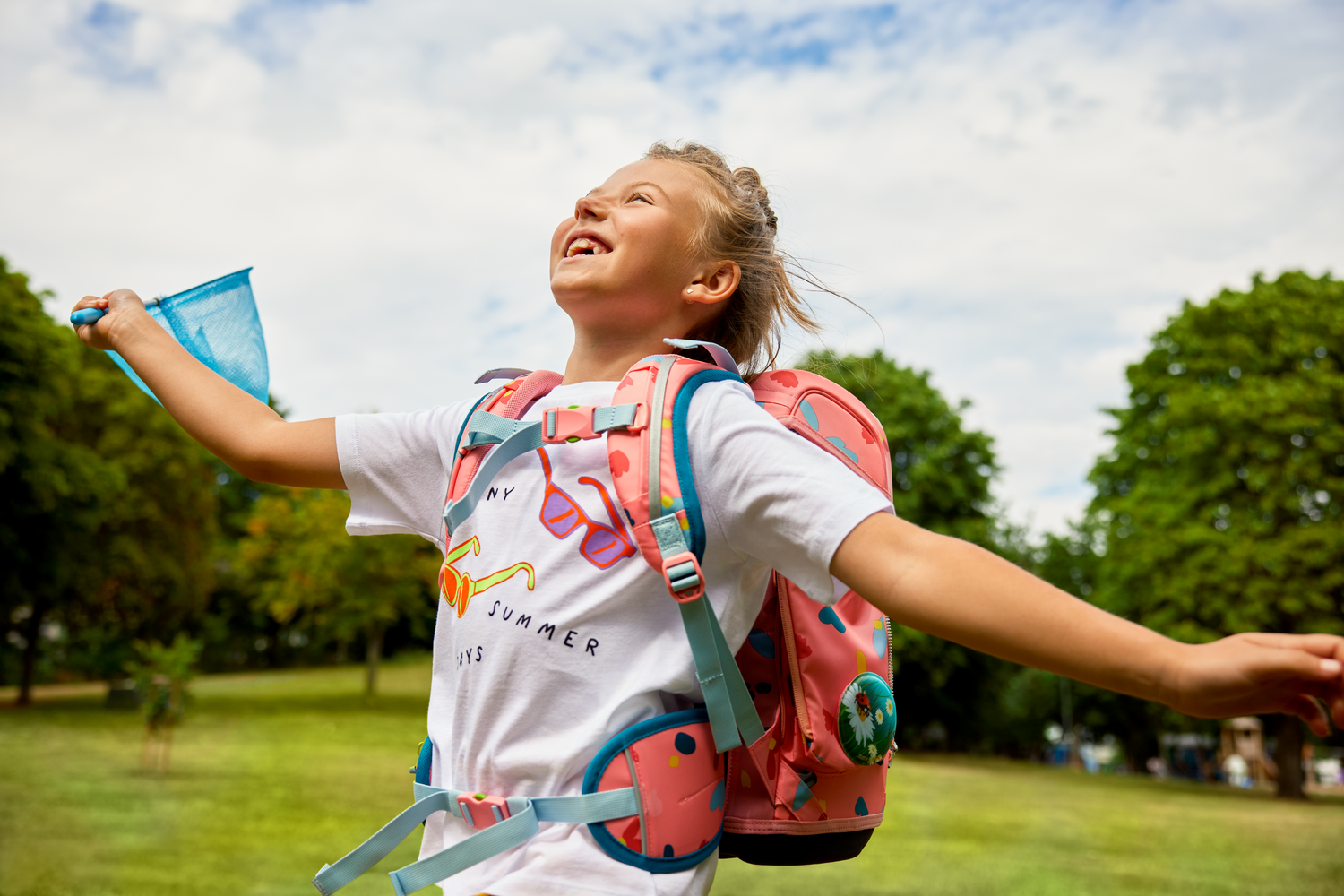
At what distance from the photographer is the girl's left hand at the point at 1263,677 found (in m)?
1.04

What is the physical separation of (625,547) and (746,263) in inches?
30.5

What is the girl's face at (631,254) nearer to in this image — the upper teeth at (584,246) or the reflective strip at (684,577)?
the upper teeth at (584,246)

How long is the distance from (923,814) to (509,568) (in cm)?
1698

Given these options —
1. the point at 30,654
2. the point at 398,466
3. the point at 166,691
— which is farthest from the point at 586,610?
the point at 30,654

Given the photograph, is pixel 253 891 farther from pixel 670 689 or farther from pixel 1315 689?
pixel 1315 689

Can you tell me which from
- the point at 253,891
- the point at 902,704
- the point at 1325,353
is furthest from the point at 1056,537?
the point at 253,891

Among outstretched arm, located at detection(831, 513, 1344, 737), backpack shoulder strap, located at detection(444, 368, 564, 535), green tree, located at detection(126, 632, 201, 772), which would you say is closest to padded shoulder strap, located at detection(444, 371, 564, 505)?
backpack shoulder strap, located at detection(444, 368, 564, 535)

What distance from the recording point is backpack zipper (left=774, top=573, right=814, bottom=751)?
5.50 ft

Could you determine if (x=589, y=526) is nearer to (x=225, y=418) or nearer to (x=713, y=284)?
(x=713, y=284)

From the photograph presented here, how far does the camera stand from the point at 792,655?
1.70m

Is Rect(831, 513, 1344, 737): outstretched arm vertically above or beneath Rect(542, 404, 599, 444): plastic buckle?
beneath

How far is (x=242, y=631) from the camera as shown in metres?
48.5

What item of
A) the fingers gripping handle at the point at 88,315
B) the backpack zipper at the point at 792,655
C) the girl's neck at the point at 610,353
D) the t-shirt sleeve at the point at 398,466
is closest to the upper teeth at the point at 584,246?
the girl's neck at the point at 610,353

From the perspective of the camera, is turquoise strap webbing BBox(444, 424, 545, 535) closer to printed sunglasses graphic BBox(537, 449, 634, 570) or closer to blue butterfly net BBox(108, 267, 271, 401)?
printed sunglasses graphic BBox(537, 449, 634, 570)
